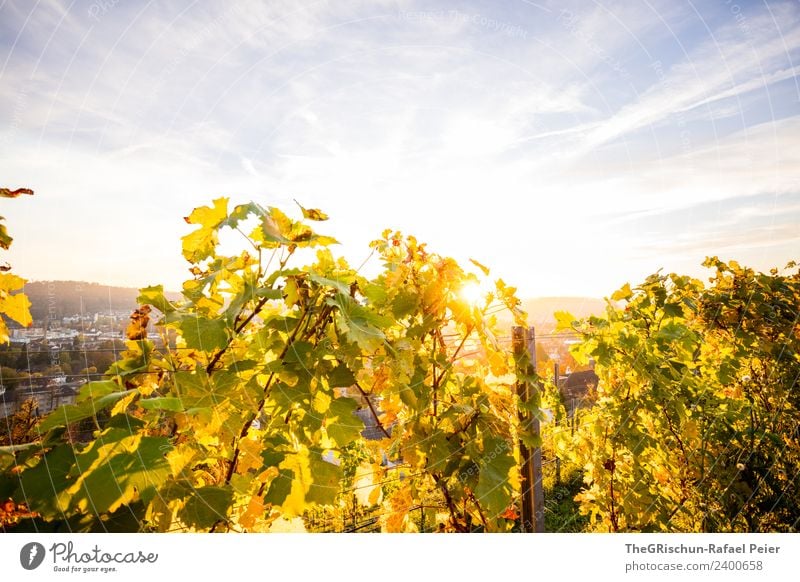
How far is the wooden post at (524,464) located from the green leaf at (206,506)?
125 cm

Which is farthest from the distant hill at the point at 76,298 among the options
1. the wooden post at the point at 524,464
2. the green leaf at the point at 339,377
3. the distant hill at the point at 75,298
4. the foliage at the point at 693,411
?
the foliage at the point at 693,411

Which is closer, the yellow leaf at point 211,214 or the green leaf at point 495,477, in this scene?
the yellow leaf at point 211,214

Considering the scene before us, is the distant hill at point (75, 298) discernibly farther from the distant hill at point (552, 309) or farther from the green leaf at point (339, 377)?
the distant hill at point (552, 309)

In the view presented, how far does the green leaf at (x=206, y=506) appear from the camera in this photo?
1160 mm

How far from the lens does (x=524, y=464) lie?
2.17 metres

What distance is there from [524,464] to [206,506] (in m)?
1.50

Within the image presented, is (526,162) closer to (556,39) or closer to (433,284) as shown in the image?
(556,39)

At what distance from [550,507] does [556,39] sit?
5042 mm

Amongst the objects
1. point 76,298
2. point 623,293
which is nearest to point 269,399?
point 76,298

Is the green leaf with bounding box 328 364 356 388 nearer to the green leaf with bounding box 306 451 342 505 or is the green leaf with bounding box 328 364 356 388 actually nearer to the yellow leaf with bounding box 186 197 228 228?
the green leaf with bounding box 306 451 342 505

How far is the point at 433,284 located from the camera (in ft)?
5.02

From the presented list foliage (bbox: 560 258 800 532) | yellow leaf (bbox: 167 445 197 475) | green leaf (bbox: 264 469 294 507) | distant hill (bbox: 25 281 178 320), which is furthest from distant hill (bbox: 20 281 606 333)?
foliage (bbox: 560 258 800 532)

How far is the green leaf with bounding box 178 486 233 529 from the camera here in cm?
116
